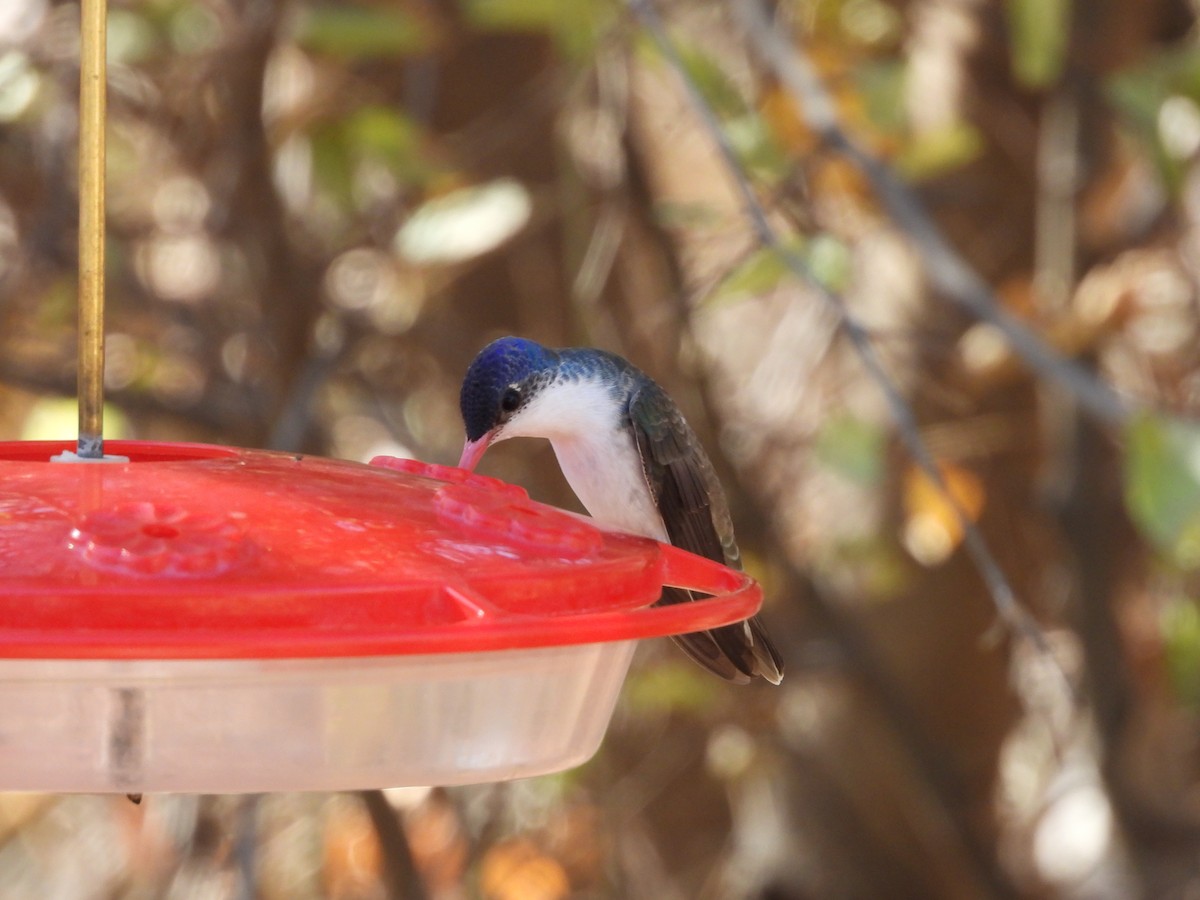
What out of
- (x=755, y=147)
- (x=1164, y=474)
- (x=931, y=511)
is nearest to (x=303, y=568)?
(x=1164, y=474)

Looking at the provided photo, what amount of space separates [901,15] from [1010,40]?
0.31m

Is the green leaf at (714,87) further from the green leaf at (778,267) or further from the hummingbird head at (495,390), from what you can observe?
the hummingbird head at (495,390)

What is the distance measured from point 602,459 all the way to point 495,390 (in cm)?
35

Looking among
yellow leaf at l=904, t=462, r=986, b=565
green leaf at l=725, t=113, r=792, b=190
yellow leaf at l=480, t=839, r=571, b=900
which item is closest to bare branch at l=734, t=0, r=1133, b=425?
green leaf at l=725, t=113, r=792, b=190

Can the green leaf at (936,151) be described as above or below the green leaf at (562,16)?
below

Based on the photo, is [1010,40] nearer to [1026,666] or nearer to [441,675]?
[1026,666]

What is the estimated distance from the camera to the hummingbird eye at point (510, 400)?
2.25m

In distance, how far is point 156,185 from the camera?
172 inches

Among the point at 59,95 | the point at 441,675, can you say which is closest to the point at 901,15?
the point at 59,95

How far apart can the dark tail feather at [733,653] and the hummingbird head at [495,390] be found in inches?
13.0

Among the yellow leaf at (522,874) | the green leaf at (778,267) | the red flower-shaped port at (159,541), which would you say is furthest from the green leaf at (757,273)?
the yellow leaf at (522,874)

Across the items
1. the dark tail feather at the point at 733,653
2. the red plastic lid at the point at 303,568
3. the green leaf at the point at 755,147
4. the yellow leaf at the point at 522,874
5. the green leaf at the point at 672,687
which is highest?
the red plastic lid at the point at 303,568

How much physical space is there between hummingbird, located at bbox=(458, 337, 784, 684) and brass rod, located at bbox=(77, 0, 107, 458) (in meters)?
0.86

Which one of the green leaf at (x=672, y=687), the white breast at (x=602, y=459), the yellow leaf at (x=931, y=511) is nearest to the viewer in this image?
the white breast at (x=602, y=459)
